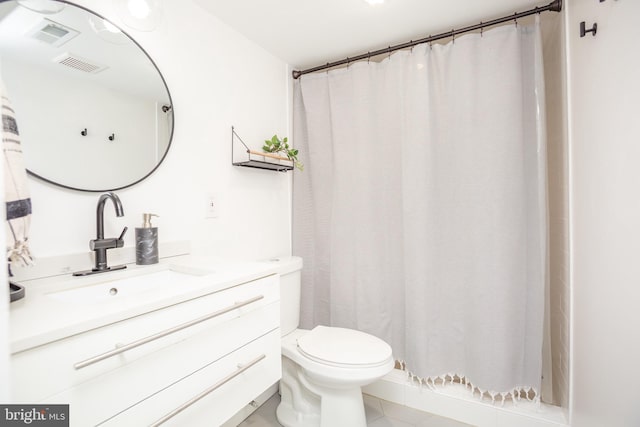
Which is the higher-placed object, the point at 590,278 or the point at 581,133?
the point at 581,133

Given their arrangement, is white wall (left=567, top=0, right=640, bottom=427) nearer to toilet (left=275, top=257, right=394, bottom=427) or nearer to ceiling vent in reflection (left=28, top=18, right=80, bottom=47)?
toilet (left=275, top=257, right=394, bottom=427)

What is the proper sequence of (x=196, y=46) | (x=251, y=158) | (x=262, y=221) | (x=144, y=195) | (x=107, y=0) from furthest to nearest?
(x=262, y=221) → (x=251, y=158) → (x=196, y=46) → (x=144, y=195) → (x=107, y=0)

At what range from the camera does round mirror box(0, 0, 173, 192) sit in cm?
99

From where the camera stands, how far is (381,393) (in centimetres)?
188

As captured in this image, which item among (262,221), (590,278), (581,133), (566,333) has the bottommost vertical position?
(566,333)

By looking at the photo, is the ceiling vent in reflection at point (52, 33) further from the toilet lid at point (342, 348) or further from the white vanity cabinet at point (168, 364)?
the toilet lid at point (342, 348)

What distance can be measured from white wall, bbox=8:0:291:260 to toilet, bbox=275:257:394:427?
1.37 ft

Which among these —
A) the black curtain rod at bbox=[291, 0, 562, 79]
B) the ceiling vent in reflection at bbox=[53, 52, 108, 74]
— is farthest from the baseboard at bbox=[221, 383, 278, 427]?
the black curtain rod at bbox=[291, 0, 562, 79]

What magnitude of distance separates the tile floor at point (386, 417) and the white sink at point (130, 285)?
1.03 meters

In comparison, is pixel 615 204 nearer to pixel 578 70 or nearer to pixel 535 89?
pixel 578 70

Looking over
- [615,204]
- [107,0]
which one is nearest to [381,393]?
[615,204]

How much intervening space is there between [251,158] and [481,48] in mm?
1429

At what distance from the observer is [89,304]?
2.58 feet

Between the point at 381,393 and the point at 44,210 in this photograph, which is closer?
the point at 44,210
